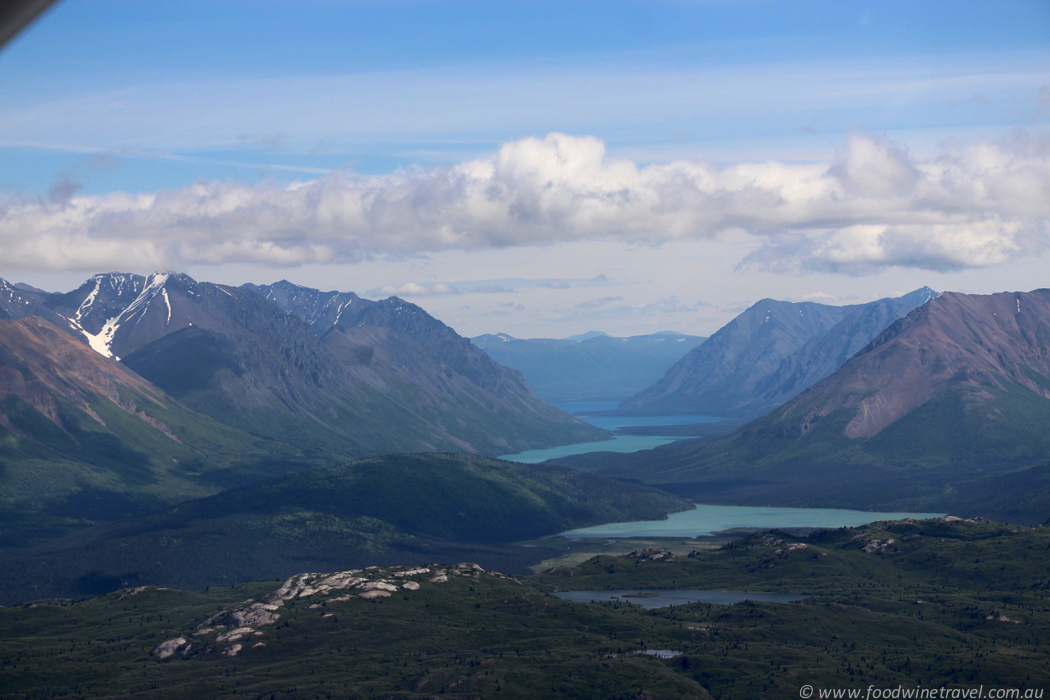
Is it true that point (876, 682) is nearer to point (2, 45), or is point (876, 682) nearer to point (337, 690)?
point (337, 690)

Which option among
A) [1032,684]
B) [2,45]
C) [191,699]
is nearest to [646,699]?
[1032,684]

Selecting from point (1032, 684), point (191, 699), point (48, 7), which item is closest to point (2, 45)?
point (48, 7)

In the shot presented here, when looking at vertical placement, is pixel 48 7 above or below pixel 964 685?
above

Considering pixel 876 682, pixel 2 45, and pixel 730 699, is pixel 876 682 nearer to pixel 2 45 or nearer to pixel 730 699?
pixel 730 699

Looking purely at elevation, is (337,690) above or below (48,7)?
below

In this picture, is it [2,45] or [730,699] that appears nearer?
[2,45]

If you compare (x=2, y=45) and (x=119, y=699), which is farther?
(x=119, y=699)

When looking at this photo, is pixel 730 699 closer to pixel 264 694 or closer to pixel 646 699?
pixel 646 699
